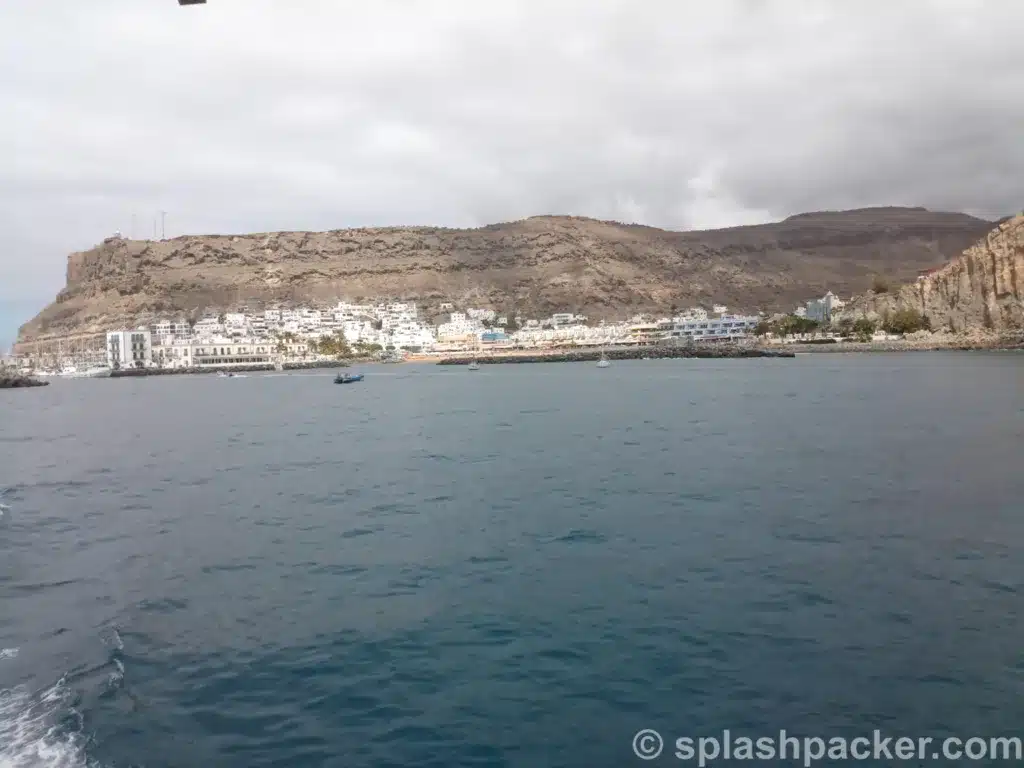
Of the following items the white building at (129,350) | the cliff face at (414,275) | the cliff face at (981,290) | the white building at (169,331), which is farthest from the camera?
the cliff face at (414,275)

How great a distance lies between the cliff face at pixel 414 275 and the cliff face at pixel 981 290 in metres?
76.5

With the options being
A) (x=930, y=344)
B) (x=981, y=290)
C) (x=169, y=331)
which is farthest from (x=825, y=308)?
(x=169, y=331)

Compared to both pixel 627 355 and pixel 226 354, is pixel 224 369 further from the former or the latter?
pixel 627 355

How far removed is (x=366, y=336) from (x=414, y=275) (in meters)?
42.9

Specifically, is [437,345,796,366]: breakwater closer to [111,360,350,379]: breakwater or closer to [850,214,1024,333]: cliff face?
[111,360,350,379]: breakwater

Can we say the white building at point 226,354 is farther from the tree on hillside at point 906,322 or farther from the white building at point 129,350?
the tree on hillside at point 906,322

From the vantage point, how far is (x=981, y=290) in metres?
90.6

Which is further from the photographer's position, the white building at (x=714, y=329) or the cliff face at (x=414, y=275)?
the cliff face at (x=414, y=275)

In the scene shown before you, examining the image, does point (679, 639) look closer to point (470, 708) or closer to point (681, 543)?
point (470, 708)

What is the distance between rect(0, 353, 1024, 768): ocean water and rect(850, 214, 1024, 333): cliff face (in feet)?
260

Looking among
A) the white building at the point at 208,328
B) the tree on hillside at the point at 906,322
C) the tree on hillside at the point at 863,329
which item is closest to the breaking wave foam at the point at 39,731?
the tree on hillside at the point at 863,329

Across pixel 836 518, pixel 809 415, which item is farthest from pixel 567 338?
pixel 836 518

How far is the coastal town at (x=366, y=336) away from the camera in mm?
118500

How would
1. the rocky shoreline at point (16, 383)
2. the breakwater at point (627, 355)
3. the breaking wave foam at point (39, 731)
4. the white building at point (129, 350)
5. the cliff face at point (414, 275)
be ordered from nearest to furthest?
the breaking wave foam at point (39, 731) → the rocky shoreline at point (16, 383) → the breakwater at point (627, 355) → the white building at point (129, 350) → the cliff face at point (414, 275)
